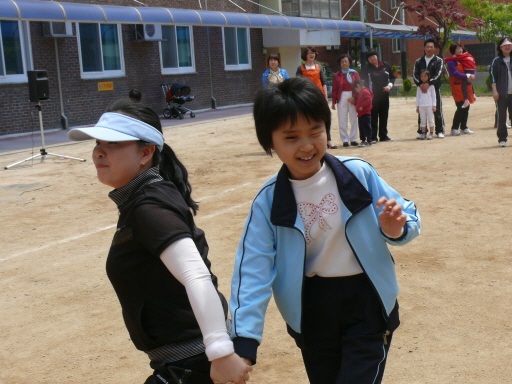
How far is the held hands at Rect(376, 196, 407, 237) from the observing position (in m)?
2.13

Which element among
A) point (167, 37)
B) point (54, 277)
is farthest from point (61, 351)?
point (167, 37)

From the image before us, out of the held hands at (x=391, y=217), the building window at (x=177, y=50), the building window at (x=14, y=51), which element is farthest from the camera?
the building window at (x=177, y=50)

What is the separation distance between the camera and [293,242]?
2303 mm

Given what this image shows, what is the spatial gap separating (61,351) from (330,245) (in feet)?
8.77

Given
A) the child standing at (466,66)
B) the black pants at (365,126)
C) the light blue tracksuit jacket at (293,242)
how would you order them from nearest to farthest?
the light blue tracksuit jacket at (293,242) → the black pants at (365,126) → the child standing at (466,66)

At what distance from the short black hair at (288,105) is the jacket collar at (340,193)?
0.55 ft

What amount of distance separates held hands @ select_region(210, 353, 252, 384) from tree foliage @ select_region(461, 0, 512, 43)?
125ft

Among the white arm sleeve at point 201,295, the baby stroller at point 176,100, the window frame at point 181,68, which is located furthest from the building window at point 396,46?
the white arm sleeve at point 201,295

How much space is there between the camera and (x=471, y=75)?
45.9 feet

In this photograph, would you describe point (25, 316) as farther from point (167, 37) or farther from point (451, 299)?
point (167, 37)

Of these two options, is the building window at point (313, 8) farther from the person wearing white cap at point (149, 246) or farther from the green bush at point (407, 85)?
the person wearing white cap at point (149, 246)

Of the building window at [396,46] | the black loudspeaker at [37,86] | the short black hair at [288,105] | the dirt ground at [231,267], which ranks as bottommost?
the dirt ground at [231,267]

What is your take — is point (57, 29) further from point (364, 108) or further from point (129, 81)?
point (364, 108)

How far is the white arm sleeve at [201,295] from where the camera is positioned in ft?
6.54
